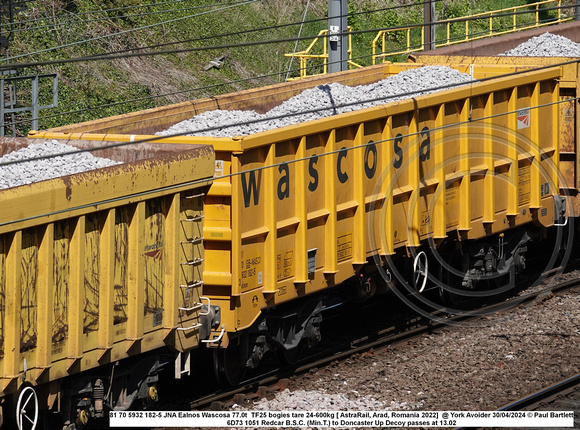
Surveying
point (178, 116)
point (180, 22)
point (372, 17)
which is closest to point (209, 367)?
point (178, 116)

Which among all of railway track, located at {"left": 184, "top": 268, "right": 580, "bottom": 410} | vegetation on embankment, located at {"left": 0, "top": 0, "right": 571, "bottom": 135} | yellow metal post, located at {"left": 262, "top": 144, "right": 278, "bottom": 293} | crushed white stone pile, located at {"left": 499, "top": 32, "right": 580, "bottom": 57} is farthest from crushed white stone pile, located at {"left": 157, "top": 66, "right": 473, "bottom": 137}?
vegetation on embankment, located at {"left": 0, "top": 0, "right": 571, "bottom": 135}

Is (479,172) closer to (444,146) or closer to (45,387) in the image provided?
(444,146)

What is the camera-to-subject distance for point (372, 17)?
33.7 meters

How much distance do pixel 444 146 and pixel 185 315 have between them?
4.85m

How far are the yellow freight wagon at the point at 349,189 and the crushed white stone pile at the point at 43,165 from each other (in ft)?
2.11

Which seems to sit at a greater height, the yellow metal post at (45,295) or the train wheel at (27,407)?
the yellow metal post at (45,295)

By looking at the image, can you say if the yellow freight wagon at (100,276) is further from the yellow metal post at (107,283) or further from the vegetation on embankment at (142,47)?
the vegetation on embankment at (142,47)

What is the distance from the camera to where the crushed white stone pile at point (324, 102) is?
11930 mm

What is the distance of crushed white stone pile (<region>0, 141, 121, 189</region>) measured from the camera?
9.32 metres

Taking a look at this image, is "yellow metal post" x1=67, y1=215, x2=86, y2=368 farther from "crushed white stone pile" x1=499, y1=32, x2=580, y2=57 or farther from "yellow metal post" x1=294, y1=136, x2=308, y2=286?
"crushed white stone pile" x1=499, y1=32, x2=580, y2=57

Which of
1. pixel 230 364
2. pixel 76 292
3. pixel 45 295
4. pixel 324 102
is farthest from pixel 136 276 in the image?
pixel 324 102

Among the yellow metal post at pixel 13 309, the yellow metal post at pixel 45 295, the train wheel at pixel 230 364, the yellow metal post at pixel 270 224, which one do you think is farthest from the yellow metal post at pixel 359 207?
the yellow metal post at pixel 13 309

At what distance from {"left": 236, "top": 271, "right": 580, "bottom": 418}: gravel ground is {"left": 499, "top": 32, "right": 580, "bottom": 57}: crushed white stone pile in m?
6.01

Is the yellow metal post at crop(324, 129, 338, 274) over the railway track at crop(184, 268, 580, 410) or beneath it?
over
